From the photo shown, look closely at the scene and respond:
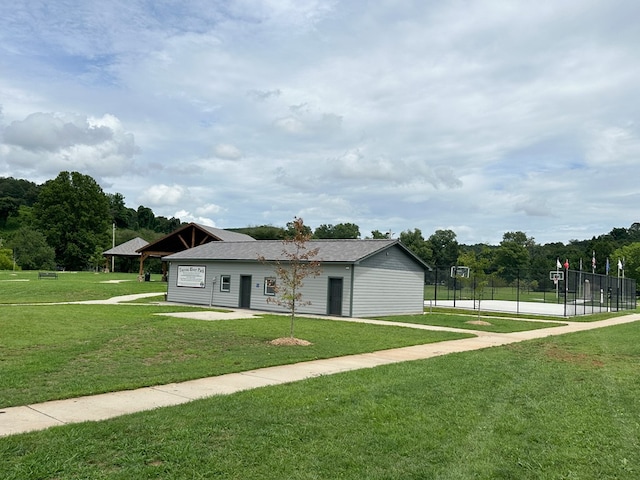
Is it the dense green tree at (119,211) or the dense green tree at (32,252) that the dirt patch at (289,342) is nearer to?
the dense green tree at (32,252)

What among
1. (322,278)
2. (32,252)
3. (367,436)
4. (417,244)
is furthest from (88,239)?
(367,436)

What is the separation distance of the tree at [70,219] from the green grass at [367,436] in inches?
2926

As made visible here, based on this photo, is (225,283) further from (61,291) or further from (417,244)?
(417,244)

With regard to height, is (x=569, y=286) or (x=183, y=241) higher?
(x=183, y=241)

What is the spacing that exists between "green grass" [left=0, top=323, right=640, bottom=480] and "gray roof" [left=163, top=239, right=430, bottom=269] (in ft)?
50.3

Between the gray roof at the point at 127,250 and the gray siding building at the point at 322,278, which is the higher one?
the gray roof at the point at 127,250

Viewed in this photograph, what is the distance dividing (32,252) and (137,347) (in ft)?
213

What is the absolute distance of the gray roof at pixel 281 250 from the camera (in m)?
23.8

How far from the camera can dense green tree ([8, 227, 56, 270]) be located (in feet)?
220

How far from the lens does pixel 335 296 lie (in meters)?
23.5

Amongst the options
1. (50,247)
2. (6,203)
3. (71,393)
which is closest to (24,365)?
(71,393)

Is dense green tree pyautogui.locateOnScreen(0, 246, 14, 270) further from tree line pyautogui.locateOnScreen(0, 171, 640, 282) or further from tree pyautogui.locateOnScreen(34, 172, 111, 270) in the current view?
tree pyautogui.locateOnScreen(34, 172, 111, 270)

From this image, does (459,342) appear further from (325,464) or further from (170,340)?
(325,464)

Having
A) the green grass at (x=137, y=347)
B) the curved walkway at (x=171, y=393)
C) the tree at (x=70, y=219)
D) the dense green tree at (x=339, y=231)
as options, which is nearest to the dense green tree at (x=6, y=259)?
the tree at (x=70, y=219)
